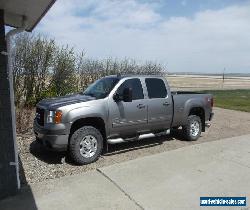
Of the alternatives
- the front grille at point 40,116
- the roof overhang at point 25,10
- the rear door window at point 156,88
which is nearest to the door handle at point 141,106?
the rear door window at point 156,88

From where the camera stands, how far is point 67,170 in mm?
6531

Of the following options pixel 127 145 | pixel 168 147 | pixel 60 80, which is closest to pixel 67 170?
pixel 127 145

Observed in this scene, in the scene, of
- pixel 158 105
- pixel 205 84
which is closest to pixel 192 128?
pixel 158 105

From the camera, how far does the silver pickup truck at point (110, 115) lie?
6641 mm

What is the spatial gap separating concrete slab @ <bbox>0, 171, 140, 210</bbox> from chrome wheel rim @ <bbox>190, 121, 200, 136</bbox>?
414 centimetres

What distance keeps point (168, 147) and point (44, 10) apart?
493 centimetres

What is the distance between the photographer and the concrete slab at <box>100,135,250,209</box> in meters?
5.24

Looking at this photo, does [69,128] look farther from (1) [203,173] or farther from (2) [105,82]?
(1) [203,173]

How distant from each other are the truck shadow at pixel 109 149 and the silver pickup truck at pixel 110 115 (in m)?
0.42

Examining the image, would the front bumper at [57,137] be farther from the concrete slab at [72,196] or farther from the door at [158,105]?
the door at [158,105]

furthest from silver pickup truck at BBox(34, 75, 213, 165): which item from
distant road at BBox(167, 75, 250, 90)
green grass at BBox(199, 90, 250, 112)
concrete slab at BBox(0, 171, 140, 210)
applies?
distant road at BBox(167, 75, 250, 90)

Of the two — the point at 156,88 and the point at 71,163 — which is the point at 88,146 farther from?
the point at 156,88

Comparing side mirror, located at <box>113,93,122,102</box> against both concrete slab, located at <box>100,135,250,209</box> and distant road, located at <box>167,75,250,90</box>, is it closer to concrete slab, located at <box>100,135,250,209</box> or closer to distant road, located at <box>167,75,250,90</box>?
concrete slab, located at <box>100,135,250,209</box>

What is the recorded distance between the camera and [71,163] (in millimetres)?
6941
